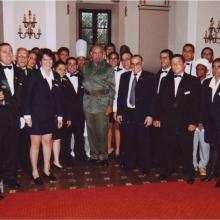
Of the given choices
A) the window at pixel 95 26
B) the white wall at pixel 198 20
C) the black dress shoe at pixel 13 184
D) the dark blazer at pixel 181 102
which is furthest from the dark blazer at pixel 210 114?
the window at pixel 95 26

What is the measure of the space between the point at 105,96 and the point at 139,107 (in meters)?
0.58

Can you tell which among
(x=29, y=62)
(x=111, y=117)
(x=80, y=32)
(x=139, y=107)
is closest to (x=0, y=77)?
(x=29, y=62)

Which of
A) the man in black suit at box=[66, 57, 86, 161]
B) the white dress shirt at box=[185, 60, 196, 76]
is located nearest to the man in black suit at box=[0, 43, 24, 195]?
the man in black suit at box=[66, 57, 86, 161]

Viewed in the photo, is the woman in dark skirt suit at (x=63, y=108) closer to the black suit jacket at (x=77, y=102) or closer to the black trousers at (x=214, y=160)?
the black suit jacket at (x=77, y=102)

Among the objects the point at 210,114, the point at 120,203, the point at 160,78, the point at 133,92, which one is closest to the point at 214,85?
the point at 210,114

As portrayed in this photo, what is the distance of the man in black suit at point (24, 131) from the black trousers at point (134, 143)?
4.10 ft

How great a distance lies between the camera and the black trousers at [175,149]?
4.71 metres

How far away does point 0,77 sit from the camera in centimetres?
421

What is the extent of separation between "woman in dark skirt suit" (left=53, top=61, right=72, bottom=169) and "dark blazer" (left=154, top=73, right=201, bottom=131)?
126 centimetres

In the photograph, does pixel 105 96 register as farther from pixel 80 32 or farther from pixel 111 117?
pixel 80 32

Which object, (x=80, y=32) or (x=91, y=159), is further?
(x=80, y=32)

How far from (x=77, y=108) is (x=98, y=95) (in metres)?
0.37

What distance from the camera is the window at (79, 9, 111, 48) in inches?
410

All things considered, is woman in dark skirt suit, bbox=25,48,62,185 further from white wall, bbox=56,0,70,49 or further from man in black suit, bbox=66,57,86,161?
white wall, bbox=56,0,70,49
